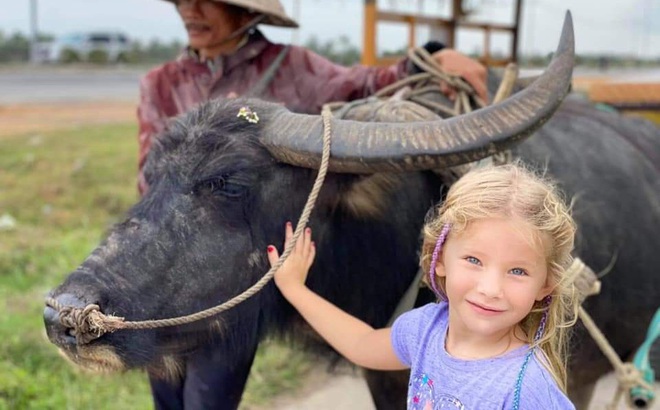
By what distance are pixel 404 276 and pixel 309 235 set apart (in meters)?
0.48

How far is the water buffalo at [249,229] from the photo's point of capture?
6.05 feet

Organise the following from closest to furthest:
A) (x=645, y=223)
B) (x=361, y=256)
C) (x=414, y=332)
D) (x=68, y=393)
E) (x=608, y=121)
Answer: (x=414, y=332), (x=361, y=256), (x=645, y=223), (x=608, y=121), (x=68, y=393)

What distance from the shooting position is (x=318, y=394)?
165 inches

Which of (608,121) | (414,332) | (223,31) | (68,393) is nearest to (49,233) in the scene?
(68,393)

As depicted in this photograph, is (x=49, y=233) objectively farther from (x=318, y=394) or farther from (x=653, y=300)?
(x=653, y=300)

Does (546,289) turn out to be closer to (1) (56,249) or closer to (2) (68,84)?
(1) (56,249)

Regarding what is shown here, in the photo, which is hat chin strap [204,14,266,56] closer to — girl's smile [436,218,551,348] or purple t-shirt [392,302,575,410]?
purple t-shirt [392,302,575,410]

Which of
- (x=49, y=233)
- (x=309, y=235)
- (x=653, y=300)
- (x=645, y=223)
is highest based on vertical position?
(x=309, y=235)

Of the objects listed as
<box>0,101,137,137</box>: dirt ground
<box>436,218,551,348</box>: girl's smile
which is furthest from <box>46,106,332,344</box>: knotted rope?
<box>0,101,137,137</box>: dirt ground

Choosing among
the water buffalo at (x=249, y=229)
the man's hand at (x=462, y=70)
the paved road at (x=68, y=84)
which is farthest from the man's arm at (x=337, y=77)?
the paved road at (x=68, y=84)

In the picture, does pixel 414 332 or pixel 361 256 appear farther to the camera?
pixel 361 256

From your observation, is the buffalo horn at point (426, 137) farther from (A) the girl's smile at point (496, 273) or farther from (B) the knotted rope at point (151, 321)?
(A) the girl's smile at point (496, 273)

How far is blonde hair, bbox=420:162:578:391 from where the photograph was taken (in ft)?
5.04

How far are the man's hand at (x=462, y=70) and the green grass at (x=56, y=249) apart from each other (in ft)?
3.67
